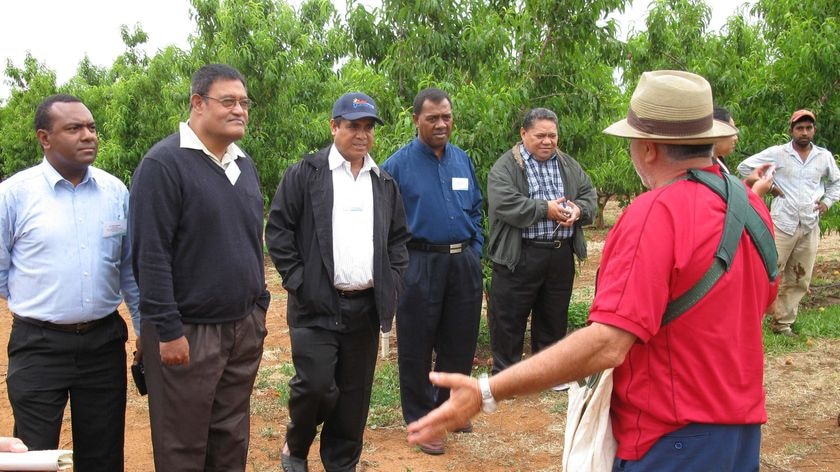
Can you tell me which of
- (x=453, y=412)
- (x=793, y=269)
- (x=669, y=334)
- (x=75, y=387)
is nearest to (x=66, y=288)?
(x=75, y=387)

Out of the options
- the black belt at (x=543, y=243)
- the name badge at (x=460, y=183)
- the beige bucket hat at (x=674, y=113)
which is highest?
the beige bucket hat at (x=674, y=113)

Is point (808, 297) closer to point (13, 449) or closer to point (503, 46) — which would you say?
point (503, 46)

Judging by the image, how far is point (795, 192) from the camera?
773 cm

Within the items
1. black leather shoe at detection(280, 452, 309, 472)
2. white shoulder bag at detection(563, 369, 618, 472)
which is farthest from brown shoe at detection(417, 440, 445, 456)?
white shoulder bag at detection(563, 369, 618, 472)

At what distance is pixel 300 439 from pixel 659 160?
2.87 metres

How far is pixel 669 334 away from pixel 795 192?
653 centimetres

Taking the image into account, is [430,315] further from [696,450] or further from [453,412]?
[696,450]

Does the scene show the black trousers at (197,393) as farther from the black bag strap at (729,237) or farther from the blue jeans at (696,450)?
the black bag strap at (729,237)

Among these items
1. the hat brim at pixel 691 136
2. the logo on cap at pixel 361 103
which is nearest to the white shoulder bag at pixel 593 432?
the hat brim at pixel 691 136

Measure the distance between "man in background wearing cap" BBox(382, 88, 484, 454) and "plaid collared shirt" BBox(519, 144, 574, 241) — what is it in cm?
66

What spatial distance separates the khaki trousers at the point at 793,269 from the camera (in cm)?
783

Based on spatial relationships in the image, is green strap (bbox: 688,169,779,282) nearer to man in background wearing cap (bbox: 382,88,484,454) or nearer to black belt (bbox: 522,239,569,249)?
man in background wearing cap (bbox: 382,88,484,454)

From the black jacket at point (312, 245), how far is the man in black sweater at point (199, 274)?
21.9 inches

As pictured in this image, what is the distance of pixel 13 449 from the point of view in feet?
7.52
